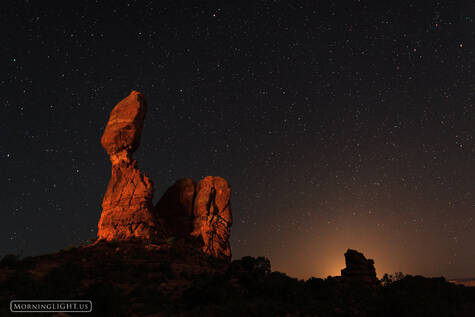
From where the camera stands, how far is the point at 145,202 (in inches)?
1178

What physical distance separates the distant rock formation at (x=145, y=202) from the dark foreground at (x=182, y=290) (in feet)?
14.0

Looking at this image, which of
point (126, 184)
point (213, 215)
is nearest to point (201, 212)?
point (213, 215)

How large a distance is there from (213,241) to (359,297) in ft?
61.7

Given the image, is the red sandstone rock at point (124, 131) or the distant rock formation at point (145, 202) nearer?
the distant rock formation at point (145, 202)

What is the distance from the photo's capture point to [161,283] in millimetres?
18328

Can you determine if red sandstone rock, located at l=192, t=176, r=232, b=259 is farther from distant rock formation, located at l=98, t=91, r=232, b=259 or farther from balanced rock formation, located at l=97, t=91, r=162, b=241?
balanced rock formation, located at l=97, t=91, r=162, b=241

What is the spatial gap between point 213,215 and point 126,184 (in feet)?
33.9

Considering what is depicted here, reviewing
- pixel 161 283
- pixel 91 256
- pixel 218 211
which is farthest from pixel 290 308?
pixel 218 211

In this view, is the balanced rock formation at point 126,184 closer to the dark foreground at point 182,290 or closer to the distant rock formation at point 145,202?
the distant rock formation at point 145,202

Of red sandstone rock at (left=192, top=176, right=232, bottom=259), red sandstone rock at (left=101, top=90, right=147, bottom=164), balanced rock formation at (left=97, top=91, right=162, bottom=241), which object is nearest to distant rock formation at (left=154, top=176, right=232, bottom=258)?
red sandstone rock at (left=192, top=176, right=232, bottom=259)

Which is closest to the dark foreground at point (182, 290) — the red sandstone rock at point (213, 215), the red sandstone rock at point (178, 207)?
the red sandstone rock at point (213, 215)

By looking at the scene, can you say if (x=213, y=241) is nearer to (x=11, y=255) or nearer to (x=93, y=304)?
(x=11, y=255)

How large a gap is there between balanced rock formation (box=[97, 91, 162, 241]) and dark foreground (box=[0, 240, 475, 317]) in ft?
12.1

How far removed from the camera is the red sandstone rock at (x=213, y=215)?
113 ft
